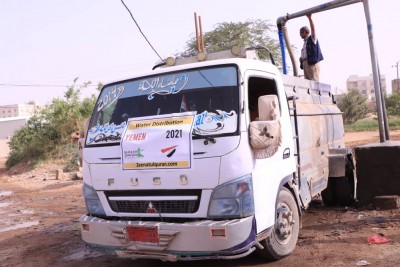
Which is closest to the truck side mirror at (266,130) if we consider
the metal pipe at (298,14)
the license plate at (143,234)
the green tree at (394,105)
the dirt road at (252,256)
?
the license plate at (143,234)

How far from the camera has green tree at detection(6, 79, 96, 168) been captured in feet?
A: 75.7

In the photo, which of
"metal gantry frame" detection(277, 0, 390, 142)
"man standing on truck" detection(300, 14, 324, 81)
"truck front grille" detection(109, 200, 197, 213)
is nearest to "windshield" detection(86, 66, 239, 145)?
"truck front grille" detection(109, 200, 197, 213)

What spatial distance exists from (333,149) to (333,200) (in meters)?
1.12

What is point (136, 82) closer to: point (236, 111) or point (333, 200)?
point (236, 111)

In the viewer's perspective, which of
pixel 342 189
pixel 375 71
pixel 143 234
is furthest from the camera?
pixel 375 71

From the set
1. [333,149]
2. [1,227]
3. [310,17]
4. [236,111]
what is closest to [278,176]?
[236,111]

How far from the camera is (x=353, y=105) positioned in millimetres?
44938

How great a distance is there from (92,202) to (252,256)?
6.16 feet

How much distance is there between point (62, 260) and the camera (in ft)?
18.8

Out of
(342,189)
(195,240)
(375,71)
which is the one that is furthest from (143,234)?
(375,71)

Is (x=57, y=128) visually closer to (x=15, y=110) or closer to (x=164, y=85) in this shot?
(x=164, y=85)

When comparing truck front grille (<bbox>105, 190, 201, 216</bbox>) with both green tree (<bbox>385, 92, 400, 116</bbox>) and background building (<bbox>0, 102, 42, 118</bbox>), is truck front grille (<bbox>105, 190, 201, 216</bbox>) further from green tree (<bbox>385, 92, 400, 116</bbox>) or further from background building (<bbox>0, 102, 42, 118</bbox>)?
background building (<bbox>0, 102, 42, 118</bbox>)

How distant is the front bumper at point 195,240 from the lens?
3959 millimetres

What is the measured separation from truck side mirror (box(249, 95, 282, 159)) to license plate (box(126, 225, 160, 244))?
1.22 meters
